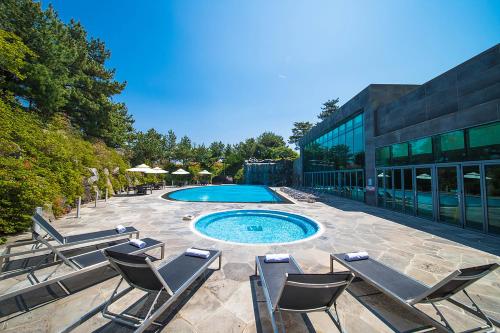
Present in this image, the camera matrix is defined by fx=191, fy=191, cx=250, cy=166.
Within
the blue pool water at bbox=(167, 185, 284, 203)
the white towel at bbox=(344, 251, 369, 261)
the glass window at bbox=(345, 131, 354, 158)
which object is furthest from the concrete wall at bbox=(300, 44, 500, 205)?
the blue pool water at bbox=(167, 185, 284, 203)

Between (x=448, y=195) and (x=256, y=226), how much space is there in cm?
776

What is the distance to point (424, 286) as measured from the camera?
2.68m

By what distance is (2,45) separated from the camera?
657 centimetres

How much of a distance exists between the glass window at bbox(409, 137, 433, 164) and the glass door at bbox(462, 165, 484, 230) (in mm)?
1471

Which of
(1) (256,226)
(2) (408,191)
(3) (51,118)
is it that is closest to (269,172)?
(2) (408,191)

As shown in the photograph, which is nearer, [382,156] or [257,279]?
[257,279]

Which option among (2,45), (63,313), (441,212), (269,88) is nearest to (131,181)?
(2,45)

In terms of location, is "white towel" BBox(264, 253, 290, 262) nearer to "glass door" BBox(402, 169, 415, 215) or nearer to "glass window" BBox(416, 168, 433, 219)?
"glass window" BBox(416, 168, 433, 219)

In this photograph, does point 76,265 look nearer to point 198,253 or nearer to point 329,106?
point 198,253

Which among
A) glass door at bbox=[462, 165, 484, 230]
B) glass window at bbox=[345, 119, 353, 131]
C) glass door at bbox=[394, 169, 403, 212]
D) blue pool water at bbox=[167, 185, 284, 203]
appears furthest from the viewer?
blue pool water at bbox=[167, 185, 284, 203]

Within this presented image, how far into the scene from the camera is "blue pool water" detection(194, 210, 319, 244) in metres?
6.75

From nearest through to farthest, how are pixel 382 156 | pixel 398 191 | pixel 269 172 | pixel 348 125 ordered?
pixel 398 191 < pixel 382 156 < pixel 348 125 < pixel 269 172

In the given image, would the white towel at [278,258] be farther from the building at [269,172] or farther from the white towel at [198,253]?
the building at [269,172]

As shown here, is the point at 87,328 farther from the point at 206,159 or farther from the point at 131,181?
the point at 206,159
